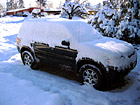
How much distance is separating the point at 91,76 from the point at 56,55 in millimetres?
1412

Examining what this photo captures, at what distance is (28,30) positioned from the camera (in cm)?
560

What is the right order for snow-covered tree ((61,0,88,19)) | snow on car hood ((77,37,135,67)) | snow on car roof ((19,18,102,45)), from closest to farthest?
snow on car hood ((77,37,135,67)), snow on car roof ((19,18,102,45)), snow-covered tree ((61,0,88,19))

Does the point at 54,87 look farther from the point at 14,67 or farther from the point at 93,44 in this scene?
the point at 14,67

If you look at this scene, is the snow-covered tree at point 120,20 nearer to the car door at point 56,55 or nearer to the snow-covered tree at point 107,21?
the snow-covered tree at point 107,21

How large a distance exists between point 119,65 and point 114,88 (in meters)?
0.92

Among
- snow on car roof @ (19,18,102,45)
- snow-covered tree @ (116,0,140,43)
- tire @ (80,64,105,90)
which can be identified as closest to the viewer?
tire @ (80,64,105,90)

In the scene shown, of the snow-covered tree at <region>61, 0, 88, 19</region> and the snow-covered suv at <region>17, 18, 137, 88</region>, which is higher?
the snow-covered tree at <region>61, 0, 88, 19</region>

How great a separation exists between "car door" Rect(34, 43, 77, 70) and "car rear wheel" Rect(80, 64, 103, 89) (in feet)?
1.31

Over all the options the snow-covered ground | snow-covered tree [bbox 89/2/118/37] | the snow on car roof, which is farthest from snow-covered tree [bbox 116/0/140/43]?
the snow on car roof

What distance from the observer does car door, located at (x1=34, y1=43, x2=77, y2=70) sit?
174 inches

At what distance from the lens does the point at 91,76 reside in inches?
162

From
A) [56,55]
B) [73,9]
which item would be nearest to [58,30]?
[56,55]

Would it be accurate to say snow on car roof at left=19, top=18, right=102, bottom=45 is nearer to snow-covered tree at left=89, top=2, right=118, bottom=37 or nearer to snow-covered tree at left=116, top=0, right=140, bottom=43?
snow-covered tree at left=116, top=0, right=140, bottom=43

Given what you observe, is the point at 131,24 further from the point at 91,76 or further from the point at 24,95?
→ the point at 24,95
